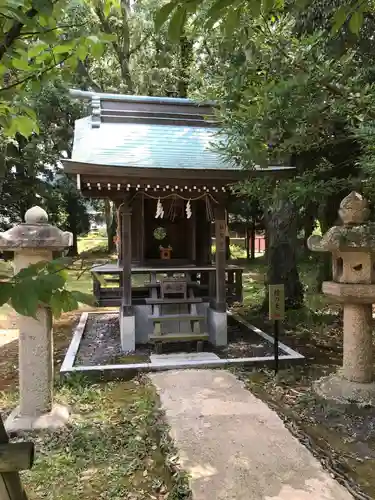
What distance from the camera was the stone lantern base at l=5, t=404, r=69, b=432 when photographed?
14.5 ft

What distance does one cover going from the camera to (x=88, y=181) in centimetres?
675

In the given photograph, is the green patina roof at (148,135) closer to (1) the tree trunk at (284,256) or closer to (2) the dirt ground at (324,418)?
(1) the tree trunk at (284,256)

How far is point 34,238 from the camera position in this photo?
4367mm

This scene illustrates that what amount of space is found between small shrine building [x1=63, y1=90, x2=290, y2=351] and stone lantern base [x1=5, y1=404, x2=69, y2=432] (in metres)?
2.16

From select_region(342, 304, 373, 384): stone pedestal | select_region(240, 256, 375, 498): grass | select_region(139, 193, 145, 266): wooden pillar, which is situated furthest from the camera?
select_region(139, 193, 145, 266): wooden pillar

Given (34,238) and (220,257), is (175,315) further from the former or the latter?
(34,238)

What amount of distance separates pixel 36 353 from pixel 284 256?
6.89 metres

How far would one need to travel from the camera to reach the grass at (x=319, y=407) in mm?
3814

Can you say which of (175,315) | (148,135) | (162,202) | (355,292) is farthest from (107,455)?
(148,135)

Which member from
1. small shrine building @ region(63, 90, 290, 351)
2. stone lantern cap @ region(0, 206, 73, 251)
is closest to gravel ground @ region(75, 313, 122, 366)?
small shrine building @ region(63, 90, 290, 351)

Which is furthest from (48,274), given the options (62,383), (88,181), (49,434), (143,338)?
(143,338)

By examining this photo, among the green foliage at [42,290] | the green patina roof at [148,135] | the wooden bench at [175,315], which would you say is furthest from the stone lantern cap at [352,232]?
→ the green foliage at [42,290]

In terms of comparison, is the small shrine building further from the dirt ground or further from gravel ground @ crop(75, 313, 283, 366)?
the dirt ground

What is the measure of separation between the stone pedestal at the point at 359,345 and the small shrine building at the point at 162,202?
2758 mm
